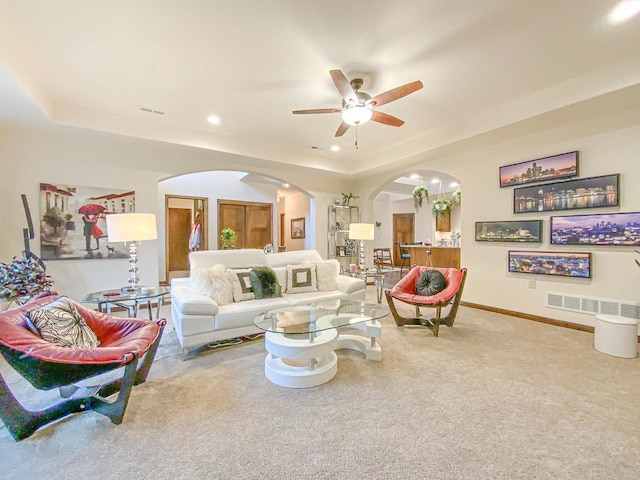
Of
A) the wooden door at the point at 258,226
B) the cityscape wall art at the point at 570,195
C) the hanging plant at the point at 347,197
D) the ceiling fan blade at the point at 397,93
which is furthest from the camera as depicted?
the wooden door at the point at 258,226

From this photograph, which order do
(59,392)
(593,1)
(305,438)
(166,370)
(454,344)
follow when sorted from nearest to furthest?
(305,438) < (593,1) < (59,392) < (166,370) < (454,344)

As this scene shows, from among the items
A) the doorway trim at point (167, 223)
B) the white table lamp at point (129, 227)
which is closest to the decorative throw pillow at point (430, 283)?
the white table lamp at point (129, 227)

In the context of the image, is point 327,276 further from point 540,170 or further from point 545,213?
point 540,170

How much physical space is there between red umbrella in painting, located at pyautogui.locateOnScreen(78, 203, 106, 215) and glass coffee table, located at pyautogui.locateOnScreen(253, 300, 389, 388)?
10.4 feet

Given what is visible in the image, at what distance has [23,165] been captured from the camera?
374cm

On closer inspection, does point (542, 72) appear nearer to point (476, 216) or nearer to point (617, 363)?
point (476, 216)

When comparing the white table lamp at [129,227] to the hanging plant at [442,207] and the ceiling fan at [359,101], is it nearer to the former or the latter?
the ceiling fan at [359,101]

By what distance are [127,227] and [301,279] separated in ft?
6.72

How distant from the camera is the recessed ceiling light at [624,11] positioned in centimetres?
202

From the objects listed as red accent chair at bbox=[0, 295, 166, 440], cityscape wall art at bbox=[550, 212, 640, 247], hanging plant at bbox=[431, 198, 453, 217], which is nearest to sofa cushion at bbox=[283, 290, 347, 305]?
red accent chair at bbox=[0, 295, 166, 440]

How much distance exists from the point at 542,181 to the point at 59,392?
18.1 ft

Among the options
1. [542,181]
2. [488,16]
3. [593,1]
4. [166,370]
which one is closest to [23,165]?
[166,370]

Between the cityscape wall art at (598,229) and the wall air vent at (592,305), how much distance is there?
658 mm

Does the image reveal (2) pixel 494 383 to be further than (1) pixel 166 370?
No
